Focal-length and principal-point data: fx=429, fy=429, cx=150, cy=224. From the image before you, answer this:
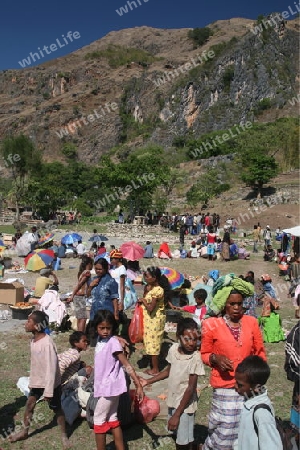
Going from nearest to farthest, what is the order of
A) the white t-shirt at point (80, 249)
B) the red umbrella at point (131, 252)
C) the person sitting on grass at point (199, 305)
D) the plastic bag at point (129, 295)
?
the person sitting on grass at point (199, 305) → the plastic bag at point (129, 295) → the red umbrella at point (131, 252) → the white t-shirt at point (80, 249)

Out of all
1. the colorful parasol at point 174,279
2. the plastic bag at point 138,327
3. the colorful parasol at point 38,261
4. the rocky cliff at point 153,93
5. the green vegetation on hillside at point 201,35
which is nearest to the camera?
the plastic bag at point 138,327

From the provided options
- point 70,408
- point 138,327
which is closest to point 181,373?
point 70,408

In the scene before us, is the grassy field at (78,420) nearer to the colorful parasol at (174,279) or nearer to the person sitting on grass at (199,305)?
the person sitting on grass at (199,305)

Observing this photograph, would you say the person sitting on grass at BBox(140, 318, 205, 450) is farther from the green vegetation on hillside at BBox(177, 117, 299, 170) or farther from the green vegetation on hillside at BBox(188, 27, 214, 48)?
the green vegetation on hillside at BBox(188, 27, 214, 48)

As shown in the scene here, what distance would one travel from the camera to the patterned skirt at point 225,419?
280 centimetres

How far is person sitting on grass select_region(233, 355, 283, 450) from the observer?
7.06 ft

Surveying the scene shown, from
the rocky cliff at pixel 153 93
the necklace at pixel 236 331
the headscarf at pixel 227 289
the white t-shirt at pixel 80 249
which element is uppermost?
the rocky cliff at pixel 153 93

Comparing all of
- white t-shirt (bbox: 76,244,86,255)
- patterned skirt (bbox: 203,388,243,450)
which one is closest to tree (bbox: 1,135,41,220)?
white t-shirt (bbox: 76,244,86,255)

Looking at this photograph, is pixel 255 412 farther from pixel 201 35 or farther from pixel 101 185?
pixel 201 35

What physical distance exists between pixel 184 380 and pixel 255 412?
96 cm

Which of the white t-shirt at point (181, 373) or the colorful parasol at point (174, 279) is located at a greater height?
the white t-shirt at point (181, 373)

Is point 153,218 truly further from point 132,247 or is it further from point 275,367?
point 275,367

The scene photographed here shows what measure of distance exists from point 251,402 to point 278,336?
4721 mm

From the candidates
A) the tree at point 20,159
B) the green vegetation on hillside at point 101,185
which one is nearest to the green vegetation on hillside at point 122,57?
the green vegetation on hillside at point 101,185
